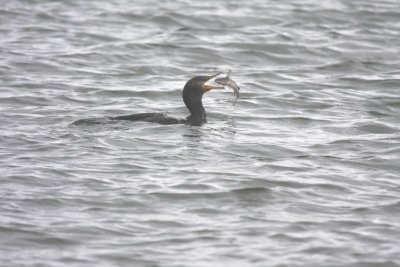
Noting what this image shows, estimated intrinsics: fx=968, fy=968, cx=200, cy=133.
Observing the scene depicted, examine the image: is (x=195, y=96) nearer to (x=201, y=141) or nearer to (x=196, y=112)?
(x=196, y=112)

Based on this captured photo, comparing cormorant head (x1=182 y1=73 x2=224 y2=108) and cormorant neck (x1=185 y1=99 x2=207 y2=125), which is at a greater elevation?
cormorant head (x1=182 y1=73 x2=224 y2=108)

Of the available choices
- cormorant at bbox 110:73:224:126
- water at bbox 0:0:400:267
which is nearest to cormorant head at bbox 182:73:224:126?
cormorant at bbox 110:73:224:126

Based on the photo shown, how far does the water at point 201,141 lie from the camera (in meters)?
8.55

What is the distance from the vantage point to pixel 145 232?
873 centimetres

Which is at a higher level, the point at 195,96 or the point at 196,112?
the point at 195,96

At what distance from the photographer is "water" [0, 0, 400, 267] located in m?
8.55

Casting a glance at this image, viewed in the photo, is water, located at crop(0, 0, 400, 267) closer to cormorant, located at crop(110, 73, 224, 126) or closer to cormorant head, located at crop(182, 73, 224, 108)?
cormorant, located at crop(110, 73, 224, 126)

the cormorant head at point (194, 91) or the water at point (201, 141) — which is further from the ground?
the cormorant head at point (194, 91)

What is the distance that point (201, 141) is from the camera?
1227 cm

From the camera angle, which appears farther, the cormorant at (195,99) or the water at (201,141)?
the cormorant at (195,99)

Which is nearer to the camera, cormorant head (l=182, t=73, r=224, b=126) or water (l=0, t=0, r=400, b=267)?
water (l=0, t=0, r=400, b=267)

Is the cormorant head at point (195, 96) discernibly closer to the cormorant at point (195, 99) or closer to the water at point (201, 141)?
the cormorant at point (195, 99)

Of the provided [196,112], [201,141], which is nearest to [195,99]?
[196,112]

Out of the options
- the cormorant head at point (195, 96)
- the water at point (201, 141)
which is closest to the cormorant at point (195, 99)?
the cormorant head at point (195, 96)
